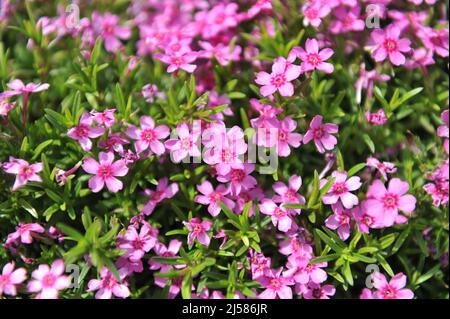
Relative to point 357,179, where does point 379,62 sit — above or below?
above

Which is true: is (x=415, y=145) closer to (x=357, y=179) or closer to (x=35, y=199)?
(x=357, y=179)

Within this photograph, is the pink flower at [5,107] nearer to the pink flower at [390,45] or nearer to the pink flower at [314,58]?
the pink flower at [314,58]

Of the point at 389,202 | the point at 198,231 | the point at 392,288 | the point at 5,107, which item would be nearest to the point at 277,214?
the point at 198,231

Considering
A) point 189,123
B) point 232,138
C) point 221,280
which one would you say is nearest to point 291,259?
point 221,280

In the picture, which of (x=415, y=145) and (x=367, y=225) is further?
(x=415, y=145)

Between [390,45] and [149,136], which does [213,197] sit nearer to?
[149,136]

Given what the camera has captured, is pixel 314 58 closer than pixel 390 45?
Yes
